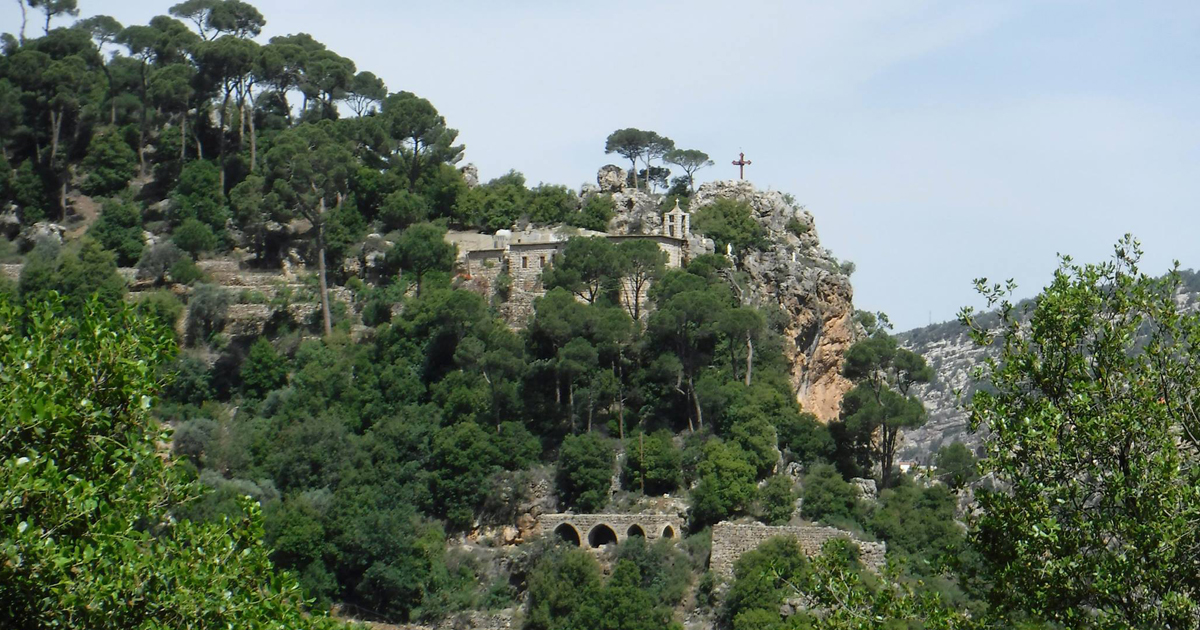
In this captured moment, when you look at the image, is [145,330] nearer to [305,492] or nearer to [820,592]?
[820,592]

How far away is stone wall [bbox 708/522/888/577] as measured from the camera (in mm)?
44031

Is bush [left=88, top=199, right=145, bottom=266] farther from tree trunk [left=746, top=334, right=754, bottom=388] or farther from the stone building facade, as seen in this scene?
tree trunk [left=746, top=334, right=754, bottom=388]

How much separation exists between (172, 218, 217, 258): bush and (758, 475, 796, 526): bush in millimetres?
22110

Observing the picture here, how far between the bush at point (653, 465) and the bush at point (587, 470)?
0.58 m

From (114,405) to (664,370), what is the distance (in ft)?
108

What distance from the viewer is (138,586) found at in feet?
53.0

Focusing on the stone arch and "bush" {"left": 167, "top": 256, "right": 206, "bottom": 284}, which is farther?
"bush" {"left": 167, "top": 256, "right": 206, "bottom": 284}

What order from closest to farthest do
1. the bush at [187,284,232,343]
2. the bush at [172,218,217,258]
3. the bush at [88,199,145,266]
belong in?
the bush at [187,284,232,343]
the bush at [172,218,217,258]
the bush at [88,199,145,266]

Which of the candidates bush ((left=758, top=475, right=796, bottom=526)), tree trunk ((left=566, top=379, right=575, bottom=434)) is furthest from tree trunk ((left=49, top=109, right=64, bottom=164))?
bush ((left=758, top=475, right=796, bottom=526))

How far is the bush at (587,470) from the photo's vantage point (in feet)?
154

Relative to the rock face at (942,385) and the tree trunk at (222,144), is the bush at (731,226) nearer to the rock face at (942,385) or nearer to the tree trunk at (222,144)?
the tree trunk at (222,144)

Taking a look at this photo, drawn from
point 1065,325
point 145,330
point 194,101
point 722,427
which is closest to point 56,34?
point 194,101

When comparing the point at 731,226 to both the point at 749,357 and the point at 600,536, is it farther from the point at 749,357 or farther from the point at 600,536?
the point at 600,536

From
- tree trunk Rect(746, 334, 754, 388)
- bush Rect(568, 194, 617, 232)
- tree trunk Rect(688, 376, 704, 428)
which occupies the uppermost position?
bush Rect(568, 194, 617, 232)
